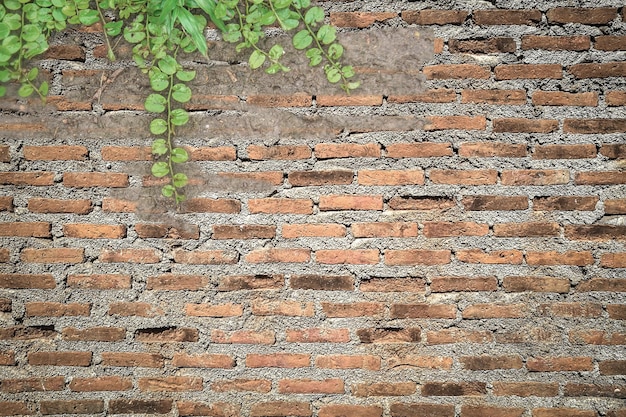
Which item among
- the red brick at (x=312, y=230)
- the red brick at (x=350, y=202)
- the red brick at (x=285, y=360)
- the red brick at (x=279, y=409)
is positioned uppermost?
the red brick at (x=350, y=202)

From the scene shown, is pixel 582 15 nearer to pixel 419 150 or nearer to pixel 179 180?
pixel 419 150

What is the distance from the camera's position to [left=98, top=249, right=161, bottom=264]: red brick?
1545 mm

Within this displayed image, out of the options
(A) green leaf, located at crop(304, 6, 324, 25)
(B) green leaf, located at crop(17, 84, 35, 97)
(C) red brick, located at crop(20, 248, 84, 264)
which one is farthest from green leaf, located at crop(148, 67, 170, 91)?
(C) red brick, located at crop(20, 248, 84, 264)

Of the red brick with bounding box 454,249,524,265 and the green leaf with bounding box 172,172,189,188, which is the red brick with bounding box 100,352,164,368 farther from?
the red brick with bounding box 454,249,524,265

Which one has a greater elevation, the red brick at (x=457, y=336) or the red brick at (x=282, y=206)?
the red brick at (x=282, y=206)

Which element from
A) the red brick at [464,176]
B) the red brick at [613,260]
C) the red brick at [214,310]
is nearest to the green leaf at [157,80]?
the red brick at [214,310]

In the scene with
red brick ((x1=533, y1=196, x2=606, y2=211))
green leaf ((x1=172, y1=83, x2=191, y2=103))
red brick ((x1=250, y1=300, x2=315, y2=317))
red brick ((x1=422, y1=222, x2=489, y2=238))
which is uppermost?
green leaf ((x1=172, y1=83, x2=191, y2=103))

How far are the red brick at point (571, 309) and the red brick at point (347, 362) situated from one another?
25.7 inches

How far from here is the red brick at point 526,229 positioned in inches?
59.6

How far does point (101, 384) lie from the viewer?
5.08 ft

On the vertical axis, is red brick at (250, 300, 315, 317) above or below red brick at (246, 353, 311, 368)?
above

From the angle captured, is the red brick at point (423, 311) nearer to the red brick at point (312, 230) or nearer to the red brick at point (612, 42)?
the red brick at point (312, 230)

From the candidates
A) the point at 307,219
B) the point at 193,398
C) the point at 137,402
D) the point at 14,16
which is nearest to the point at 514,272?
the point at 307,219

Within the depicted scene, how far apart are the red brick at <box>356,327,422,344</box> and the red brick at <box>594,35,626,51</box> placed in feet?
4.08
